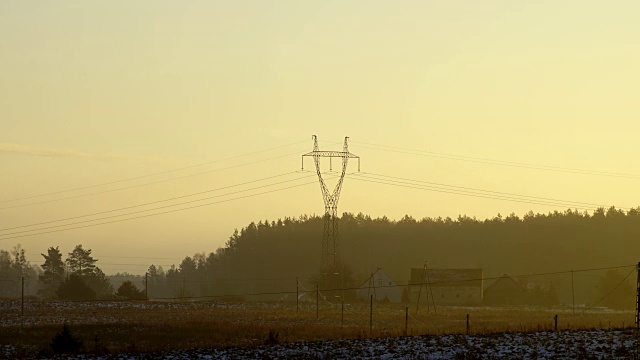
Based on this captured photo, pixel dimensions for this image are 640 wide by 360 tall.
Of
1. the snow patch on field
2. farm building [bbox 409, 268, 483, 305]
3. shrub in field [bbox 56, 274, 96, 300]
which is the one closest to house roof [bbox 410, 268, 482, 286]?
farm building [bbox 409, 268, 483, 305]

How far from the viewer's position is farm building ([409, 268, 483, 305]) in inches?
5802

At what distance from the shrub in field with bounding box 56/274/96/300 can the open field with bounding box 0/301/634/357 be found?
1187cm

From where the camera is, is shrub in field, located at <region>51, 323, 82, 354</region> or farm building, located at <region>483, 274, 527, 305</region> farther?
farm building, located at <region>483, 274, 527, 305</region>

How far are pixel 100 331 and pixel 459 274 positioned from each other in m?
91.9

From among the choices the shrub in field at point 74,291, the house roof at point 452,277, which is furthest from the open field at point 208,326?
the house roof at point 452,277

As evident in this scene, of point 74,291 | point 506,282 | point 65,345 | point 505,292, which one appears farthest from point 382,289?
point 65,345

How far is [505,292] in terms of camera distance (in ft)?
486

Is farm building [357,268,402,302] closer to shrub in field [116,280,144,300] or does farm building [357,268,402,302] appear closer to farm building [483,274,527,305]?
farm building [483,274,527,305]

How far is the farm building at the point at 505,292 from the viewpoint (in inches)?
5743

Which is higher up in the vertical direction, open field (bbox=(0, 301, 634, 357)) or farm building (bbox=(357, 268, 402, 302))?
farm building (bbox=(357, 268, 402, 302))

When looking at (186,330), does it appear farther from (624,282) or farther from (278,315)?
(624,282)

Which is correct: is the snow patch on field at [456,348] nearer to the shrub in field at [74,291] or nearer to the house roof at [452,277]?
the shrub in field at [74,291]

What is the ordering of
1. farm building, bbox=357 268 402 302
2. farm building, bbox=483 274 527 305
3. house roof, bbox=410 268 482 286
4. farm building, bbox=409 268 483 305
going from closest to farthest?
1. farm building, bbox=483 274 527 305
2. farm building, bbox=409 268 483 305
3. house roof, bbox=410 268 482 286
4. farm building, bbox=357 268 402 302

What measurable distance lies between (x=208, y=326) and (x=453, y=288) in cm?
8350
